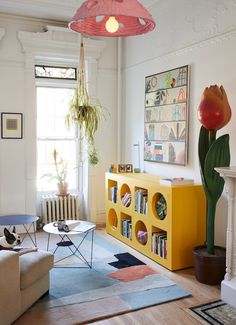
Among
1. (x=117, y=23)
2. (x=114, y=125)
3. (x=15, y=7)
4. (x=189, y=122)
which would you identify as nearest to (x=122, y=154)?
(x=114, y=125)

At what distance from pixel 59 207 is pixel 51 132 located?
120 centimetres

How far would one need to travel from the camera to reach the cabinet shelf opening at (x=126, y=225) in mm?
4754

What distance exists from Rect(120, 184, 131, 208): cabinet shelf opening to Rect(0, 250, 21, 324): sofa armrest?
88.9 inches

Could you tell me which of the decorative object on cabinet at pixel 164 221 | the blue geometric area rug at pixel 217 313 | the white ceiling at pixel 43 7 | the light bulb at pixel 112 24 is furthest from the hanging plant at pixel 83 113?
the blue geometric area rug at pixel 217 313

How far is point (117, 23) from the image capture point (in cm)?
237

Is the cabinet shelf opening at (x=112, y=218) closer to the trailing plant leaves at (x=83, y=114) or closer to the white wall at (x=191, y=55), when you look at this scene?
the white wall at (x=191, y=55)

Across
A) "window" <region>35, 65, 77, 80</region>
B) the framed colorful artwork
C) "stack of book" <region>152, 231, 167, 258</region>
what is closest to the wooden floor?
"stack of book" <region>152, 231, 167, 258</region>

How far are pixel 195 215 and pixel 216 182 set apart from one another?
58 cm

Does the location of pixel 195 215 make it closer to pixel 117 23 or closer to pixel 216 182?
pixel 216 182

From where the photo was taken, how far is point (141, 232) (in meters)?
4.49

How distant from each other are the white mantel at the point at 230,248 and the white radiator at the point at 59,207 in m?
3.02

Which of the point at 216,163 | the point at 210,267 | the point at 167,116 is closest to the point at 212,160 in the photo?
the point at 216,163

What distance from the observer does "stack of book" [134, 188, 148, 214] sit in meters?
4.39

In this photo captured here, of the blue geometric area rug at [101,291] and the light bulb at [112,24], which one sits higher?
the light bulb at [112,24]
